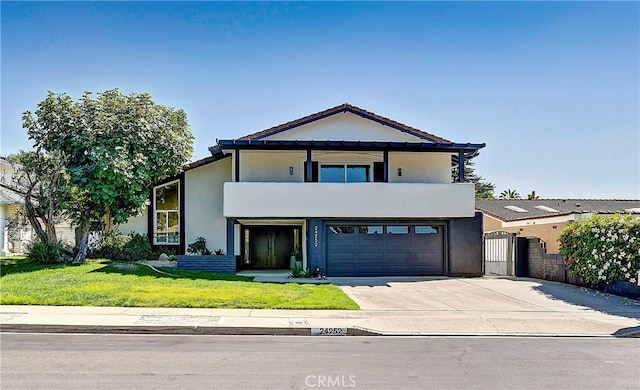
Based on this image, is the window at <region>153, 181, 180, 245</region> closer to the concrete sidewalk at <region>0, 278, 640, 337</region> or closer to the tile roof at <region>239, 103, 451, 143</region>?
the tile roof at <region>239, 103, 451, 143</region>

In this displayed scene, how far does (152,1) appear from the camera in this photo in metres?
14.0

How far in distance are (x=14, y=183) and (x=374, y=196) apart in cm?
1341

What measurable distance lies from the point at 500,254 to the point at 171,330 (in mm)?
16814

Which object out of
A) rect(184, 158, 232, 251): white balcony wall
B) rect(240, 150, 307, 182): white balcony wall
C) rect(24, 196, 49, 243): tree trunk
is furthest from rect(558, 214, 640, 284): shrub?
rect(24, 196, 49, 243): tree trunk

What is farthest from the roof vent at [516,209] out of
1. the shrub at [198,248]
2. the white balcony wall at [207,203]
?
the shrub at [198,248]

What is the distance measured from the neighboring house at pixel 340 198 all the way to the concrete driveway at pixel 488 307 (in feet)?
6.04

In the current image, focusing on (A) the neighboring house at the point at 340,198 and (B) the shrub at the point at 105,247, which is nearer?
(A) the neighboring house at the point at 340,198

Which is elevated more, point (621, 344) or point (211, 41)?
point (211, 41)

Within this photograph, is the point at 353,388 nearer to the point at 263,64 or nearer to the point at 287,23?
the point at 287,23

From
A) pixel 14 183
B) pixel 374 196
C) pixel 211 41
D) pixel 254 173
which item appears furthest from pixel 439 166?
pixel 14 183

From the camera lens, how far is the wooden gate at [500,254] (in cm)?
2209

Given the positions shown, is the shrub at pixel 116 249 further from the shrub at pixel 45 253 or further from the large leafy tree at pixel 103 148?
the shrub at pixel 45 253

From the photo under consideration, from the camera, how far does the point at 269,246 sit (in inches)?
962

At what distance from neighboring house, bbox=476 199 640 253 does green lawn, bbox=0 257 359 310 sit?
30.8 ft
